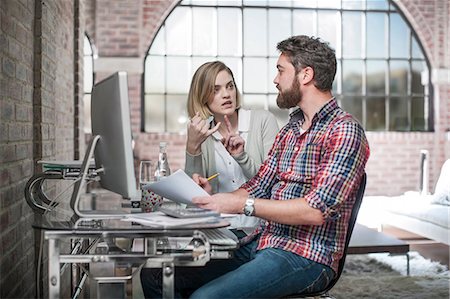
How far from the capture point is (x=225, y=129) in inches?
119

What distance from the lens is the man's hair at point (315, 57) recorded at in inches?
87.3

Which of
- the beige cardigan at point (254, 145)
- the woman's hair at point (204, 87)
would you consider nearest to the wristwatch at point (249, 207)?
the beige cardigan at point (254, 145)

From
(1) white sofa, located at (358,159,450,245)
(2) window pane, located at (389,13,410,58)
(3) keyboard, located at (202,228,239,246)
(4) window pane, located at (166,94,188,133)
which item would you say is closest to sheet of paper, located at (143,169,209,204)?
(3) keyboard, located at (202,228,239,246)

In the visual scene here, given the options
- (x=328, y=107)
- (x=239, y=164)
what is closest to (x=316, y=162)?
(x=328, y=107)

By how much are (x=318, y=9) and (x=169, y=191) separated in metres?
7.12

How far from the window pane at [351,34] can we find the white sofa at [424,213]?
9.61 feet

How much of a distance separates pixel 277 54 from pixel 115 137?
6959 mm

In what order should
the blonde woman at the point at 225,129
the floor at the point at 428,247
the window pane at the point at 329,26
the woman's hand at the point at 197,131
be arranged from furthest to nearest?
the window pane at the point at 329,26 → the floor at the point at 428,247 → the blonde woman at the point at 225,129 → the woman's hand at the point at 197,131

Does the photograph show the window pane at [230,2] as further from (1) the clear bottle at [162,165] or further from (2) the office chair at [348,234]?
(2) the office chair at [348,234]

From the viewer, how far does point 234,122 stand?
119 inches

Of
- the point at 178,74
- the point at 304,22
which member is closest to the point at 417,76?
the point at 304,22

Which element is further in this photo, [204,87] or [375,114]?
[375,114]

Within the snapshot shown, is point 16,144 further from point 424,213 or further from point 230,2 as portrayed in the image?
point 230,2

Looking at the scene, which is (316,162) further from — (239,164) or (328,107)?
(239,164)
